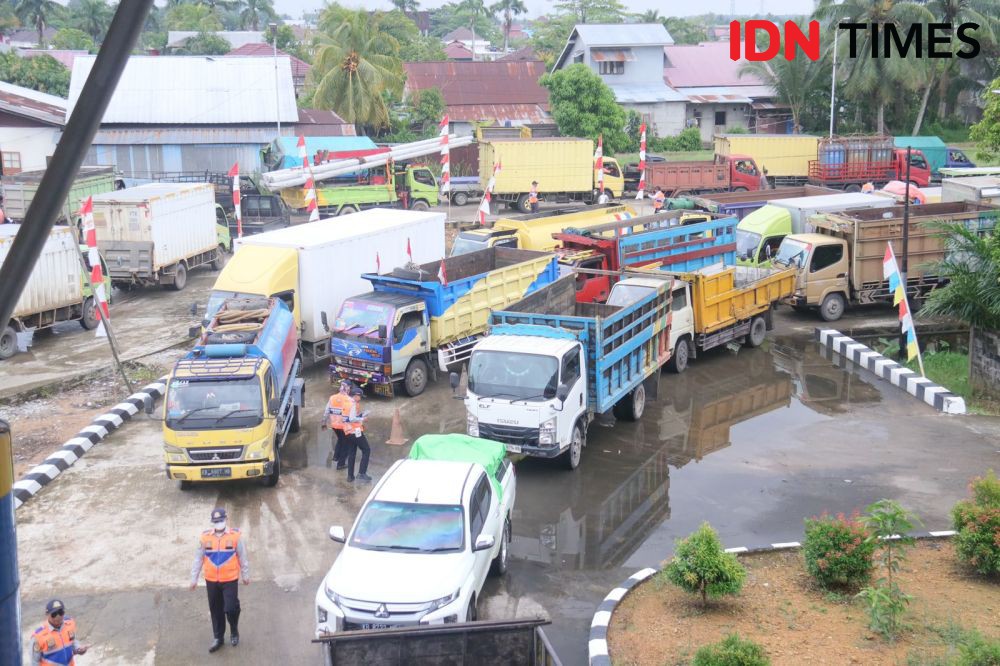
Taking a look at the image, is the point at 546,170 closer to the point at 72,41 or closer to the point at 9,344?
the point at 9,344

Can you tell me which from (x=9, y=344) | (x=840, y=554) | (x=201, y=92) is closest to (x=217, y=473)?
(x=840, y=554)

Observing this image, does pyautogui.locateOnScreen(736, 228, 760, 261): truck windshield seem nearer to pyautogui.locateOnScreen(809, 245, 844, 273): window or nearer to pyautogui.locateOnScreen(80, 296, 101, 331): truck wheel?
pyautogui.locateOnScreen(809, 245, 844, 273): window

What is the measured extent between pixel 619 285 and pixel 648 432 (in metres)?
2.85

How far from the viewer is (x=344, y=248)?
20.0 meters

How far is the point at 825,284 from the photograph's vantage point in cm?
2220

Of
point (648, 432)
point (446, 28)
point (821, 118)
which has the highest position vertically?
point (446, 28)

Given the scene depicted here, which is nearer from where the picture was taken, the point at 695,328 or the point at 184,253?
the point at 695,328

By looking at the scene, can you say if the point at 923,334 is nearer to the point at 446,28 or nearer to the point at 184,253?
the point at 184,253

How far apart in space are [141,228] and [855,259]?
1699 cm

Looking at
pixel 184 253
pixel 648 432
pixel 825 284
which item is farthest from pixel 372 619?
pixel 184 253

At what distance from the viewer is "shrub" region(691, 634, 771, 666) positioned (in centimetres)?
774

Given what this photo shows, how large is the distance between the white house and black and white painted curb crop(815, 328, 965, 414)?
1407 inches

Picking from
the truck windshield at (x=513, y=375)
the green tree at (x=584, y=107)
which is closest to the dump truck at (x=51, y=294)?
the truck windshield at (x=513, y=375)

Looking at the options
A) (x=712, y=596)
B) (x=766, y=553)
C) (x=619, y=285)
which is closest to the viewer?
(x=712, y=596)
